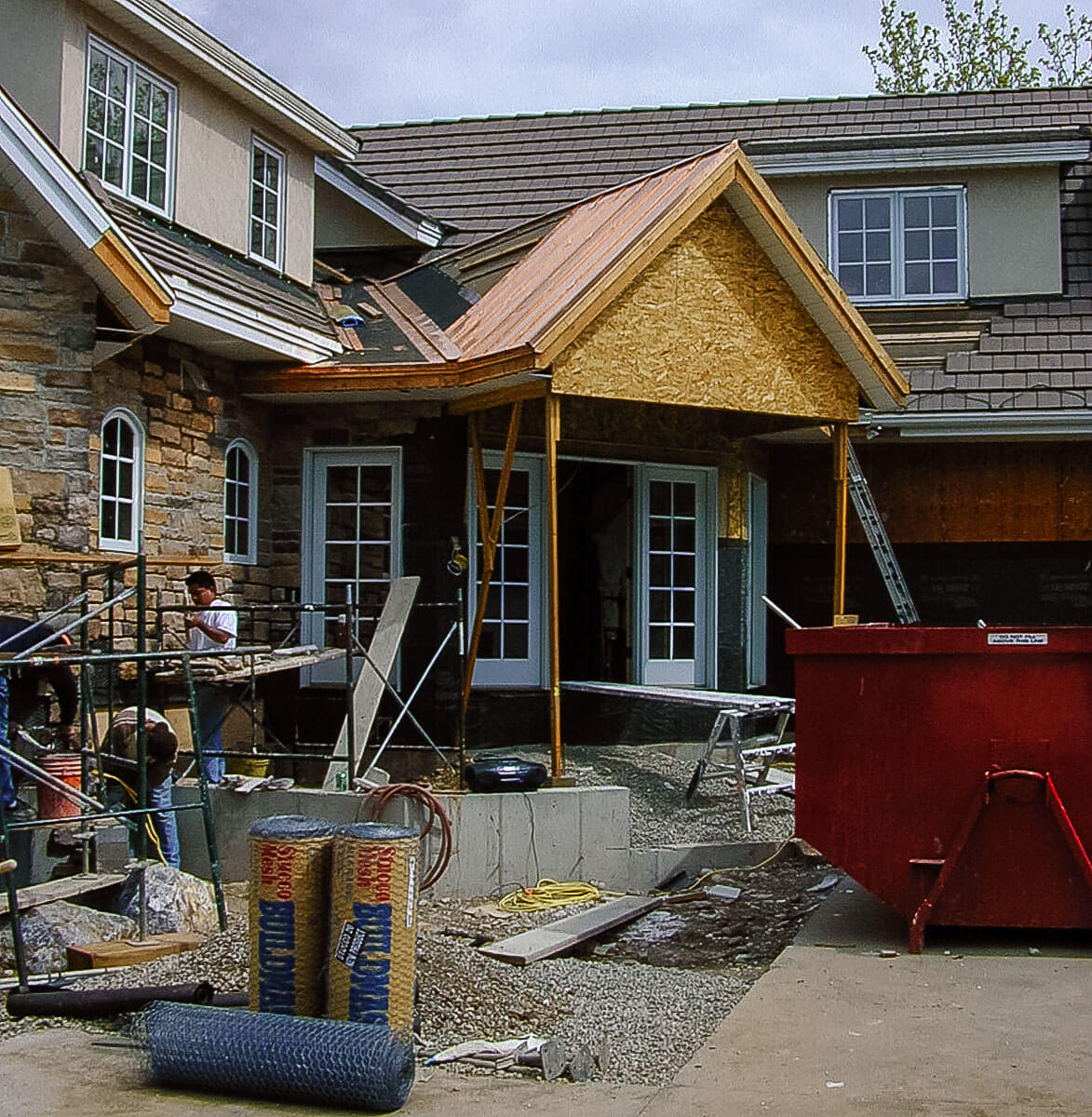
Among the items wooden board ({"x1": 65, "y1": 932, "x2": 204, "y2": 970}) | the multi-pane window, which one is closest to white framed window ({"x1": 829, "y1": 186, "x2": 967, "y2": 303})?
the multi-pane window

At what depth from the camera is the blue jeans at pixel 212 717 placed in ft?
33.9

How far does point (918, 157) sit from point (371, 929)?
12.3 metres

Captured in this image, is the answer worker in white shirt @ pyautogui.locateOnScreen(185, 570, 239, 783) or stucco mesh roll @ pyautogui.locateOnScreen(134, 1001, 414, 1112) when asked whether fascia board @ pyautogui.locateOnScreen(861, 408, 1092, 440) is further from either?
stucco mesh roll @ pyautogui.locateOnScreen(134, 1001, 414, 1112)

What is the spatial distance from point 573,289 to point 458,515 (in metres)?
2.50

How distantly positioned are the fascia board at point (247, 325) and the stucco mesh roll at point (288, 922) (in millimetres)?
5421

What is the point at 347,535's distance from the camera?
492 inches

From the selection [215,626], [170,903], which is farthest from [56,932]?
[215,626]

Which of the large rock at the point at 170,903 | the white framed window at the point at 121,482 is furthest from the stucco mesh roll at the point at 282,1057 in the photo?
the white framed window at the point at 121,482

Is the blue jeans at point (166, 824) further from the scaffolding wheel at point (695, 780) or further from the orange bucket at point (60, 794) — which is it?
the scaffolding wheel at point (695, 780)

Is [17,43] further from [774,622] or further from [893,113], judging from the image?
[893,113]

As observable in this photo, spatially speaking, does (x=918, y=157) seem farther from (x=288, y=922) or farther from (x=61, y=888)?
(x=288, y=922)

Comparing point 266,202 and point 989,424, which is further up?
point 266,202

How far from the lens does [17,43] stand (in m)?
10.9

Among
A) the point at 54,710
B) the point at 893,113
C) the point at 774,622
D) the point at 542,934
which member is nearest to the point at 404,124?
the point at 893,113
